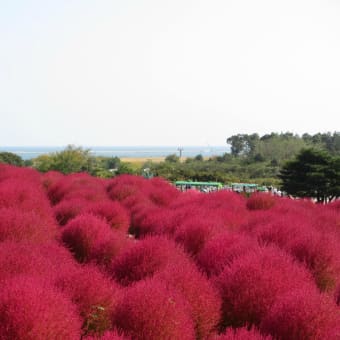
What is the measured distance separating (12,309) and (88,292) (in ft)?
3.34

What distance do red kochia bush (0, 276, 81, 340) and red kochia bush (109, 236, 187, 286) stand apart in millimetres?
1585

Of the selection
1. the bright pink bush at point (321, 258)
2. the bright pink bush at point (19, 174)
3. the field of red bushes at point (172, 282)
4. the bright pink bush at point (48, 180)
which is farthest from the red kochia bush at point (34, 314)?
the bright pink bush at point (48, 180)

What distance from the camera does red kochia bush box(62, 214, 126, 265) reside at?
7.25 metres

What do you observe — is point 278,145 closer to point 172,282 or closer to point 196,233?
point 196,233

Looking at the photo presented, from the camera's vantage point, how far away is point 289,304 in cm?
426

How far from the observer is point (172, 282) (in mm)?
4766

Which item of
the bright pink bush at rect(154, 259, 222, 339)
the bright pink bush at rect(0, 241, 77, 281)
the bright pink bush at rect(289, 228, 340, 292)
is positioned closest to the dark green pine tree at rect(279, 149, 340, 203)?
the bright pink bush at rect(289, 228, 340, 292)

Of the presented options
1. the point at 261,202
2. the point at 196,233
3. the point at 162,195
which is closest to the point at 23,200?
the point at 196,233

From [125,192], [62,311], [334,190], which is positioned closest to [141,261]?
[62,311]

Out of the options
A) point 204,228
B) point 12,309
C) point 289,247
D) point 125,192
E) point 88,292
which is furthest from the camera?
point 125,192

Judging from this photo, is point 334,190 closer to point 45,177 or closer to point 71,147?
point 71,147

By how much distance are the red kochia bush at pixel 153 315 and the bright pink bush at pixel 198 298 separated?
458mm

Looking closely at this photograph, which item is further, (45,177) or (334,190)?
(334,190)

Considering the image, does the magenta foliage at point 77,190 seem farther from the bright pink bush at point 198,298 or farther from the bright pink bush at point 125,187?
the bright pink bush at point 198,298
